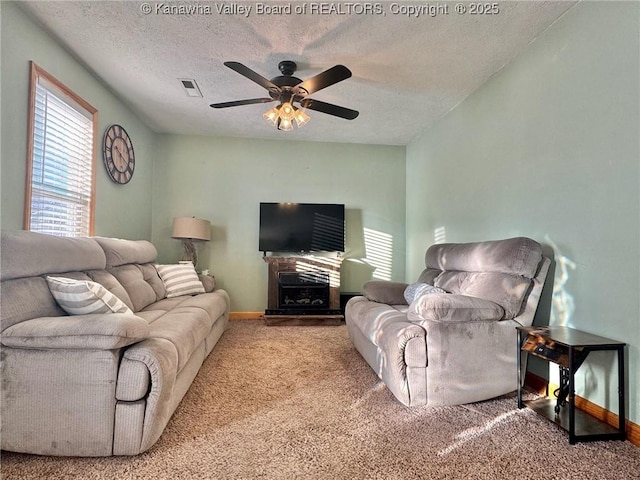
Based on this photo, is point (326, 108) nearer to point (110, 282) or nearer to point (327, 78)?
point (327, 78)

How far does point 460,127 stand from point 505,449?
2.93 m

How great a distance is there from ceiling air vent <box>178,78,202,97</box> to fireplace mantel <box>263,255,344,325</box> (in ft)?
6.71

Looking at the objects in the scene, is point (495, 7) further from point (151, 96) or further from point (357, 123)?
point (151, 96)

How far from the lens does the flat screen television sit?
15.3 feet

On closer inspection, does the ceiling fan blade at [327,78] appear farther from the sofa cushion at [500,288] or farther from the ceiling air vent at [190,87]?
the sofa cushion at [500,288]

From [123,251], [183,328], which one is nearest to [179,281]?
[123,251]

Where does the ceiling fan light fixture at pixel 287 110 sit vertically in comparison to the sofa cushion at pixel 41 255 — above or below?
above

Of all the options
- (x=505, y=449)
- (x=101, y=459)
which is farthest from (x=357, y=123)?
(x=101, y=459)

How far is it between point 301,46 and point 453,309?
215cm

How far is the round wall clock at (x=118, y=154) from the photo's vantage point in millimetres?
3375

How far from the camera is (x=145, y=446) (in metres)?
1.53

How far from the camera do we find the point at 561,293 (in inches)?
87.3

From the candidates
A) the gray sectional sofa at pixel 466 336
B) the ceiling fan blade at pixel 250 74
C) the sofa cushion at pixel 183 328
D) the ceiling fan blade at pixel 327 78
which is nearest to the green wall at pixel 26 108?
the sofa cushion at pixel 183 328

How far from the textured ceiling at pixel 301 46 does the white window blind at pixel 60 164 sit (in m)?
0.46
